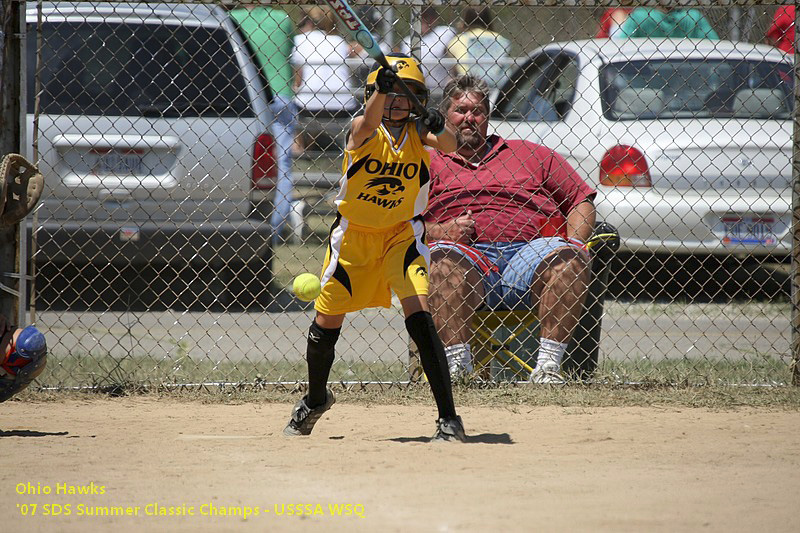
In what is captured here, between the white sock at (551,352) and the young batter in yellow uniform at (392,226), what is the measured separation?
4.11ft

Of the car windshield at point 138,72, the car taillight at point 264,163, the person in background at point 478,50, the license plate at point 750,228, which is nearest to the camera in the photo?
the car windshield at point 138,72

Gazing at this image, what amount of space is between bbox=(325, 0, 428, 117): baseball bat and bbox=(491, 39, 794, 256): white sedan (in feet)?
10.3

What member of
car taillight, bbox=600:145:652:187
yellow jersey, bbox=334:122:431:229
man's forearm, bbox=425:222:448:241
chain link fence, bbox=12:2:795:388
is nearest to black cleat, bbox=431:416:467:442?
yellow jersey, bbox=334:122:431:229

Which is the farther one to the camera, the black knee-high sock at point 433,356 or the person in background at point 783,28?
the person in background at point 783,28

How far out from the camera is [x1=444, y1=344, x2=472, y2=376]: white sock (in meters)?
5.31

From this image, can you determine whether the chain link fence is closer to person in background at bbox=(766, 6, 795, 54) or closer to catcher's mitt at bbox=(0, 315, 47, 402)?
catcher's mitt at bbox=(0, 315, 47, 402)

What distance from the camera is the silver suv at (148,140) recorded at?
688 centimetres

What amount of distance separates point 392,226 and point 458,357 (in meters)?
1.23

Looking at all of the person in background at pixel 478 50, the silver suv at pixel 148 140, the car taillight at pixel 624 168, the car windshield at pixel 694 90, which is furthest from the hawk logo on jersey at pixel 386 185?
the person in background at pixel 478 50

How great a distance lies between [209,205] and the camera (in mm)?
7012

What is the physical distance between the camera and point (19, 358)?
4363 mm

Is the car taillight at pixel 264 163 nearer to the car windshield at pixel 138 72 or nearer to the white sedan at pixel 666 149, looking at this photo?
the car windshield at pixel 138 72

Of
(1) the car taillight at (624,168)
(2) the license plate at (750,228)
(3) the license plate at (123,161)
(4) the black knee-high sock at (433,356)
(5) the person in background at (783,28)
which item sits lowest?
(4) the black knee-high sock at (433,356)

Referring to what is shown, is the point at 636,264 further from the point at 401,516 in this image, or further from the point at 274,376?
the point at 401,516
